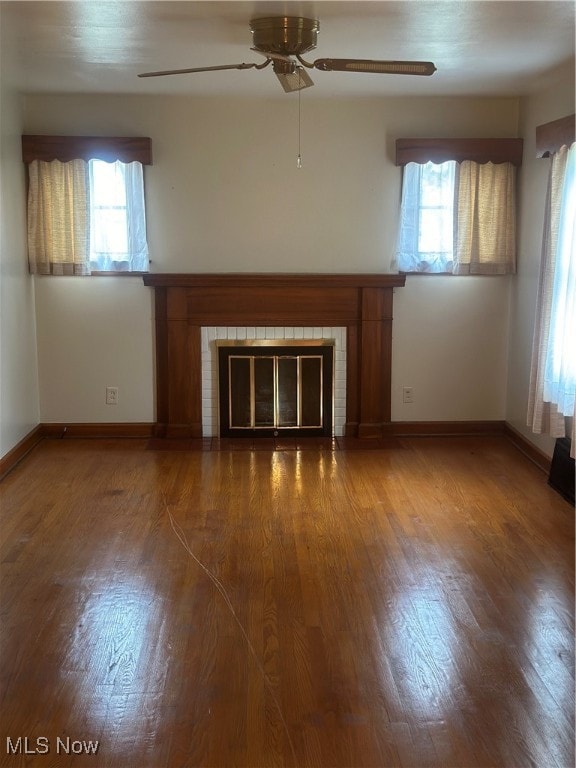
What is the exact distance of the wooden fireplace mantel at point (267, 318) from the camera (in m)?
5.82

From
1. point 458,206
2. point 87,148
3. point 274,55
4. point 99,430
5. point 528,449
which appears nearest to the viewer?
point 274,55

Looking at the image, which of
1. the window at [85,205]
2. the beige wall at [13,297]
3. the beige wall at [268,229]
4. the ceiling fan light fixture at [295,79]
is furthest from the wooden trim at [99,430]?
the ceiling fan light fixture at [295,79]

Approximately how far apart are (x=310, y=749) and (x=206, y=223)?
4.08m

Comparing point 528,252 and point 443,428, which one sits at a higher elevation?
point 528,252

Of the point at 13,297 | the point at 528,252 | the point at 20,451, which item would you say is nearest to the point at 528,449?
the point at 528,252

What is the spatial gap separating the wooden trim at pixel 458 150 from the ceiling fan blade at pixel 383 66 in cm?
223

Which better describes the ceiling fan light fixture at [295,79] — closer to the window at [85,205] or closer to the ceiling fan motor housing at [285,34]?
the ceiling fan motor housing at [285,34]

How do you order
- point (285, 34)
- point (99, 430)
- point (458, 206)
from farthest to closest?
point (99, 430)
point (458, 206)
point (285, 34)

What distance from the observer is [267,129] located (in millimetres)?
5746

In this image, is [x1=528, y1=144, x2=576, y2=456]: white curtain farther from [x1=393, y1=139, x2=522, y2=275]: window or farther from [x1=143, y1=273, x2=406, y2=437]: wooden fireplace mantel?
[x1=143, y1=273, x2=406, y2=437]: wooden fireplace mantel

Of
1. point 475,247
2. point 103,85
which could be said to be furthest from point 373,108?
point 103,85

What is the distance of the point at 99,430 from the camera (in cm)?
602

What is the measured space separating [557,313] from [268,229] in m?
2.11

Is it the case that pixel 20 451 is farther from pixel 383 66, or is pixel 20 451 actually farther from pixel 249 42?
pixel 383 66
